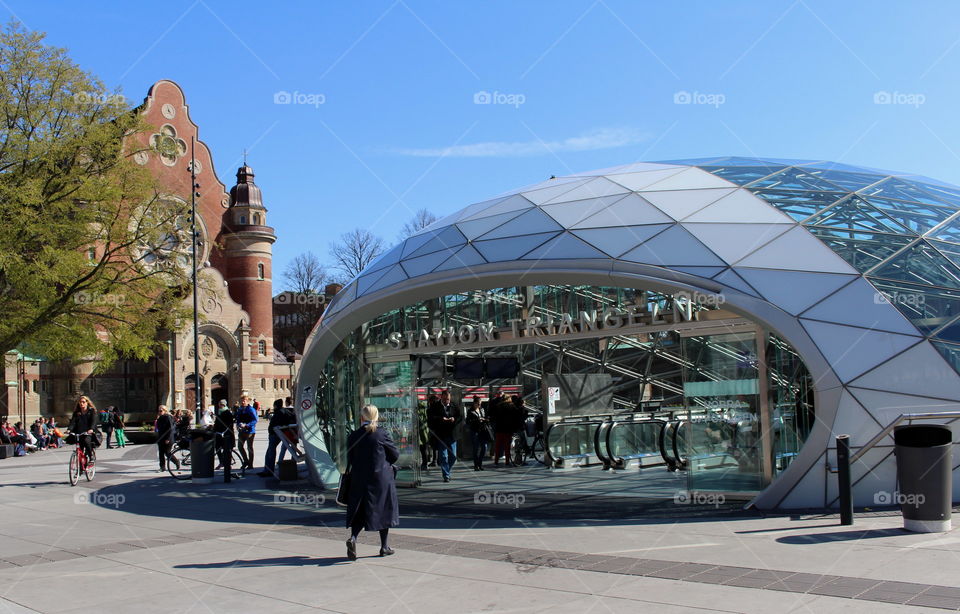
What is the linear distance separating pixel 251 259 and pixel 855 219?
195 ft

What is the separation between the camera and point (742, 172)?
13.3m

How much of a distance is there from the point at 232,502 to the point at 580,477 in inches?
224

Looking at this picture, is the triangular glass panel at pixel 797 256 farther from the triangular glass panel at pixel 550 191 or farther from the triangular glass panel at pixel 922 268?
the triangular glass panel at pixel 550 191

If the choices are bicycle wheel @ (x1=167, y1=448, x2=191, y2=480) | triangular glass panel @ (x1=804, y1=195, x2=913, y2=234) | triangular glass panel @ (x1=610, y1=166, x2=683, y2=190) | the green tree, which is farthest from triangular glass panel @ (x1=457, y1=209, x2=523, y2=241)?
the green tree

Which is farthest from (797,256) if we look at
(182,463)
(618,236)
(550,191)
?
(182,463)

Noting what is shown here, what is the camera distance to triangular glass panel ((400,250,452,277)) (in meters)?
12.9

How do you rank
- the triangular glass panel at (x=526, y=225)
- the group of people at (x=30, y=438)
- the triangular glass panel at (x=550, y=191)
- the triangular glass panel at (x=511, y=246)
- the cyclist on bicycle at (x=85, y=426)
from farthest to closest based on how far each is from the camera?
the group of people at (x=30, y=438) → the cyclist on bicycle at (x=85, y=426) → the triangular glass panel at (x=550, y=191) → the triangular glass panel at (x=526, y=225) → the triangular glass panel at (x=511, y=246)

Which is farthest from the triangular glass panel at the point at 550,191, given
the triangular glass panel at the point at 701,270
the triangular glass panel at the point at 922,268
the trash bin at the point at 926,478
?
the trash bin at the point at 926,478

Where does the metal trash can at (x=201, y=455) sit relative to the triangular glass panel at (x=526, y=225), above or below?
below

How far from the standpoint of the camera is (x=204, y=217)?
63.5 m

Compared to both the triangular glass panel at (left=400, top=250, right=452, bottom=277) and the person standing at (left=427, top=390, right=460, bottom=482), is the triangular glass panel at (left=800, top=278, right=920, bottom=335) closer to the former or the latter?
the triangular glass panel at (left=400, top=250, right=452, bottom=277)

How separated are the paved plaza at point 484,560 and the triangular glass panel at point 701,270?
274cm

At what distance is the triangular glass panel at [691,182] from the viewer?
12539 mm

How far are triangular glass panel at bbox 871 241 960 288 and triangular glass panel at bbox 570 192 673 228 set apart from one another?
8.86 ft
